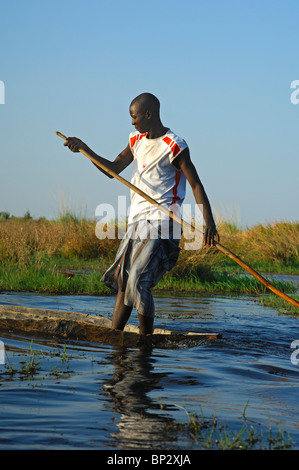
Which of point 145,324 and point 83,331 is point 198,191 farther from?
point 83,331

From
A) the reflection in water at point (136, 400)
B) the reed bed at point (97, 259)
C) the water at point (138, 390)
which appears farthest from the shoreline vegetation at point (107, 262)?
the reflection in water at point (136, 400)

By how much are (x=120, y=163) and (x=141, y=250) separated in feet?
3.29

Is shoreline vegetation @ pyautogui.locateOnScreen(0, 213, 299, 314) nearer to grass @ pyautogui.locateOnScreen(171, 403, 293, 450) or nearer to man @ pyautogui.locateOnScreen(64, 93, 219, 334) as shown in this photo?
man @ pyautogui.locateOnScreen(64, 93, 219, 334)

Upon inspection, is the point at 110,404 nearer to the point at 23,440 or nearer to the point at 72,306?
the point at 23,440

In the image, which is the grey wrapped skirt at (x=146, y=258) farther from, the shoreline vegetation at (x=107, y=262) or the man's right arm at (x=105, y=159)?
the shoreline vegetation at (x=107, y=262)

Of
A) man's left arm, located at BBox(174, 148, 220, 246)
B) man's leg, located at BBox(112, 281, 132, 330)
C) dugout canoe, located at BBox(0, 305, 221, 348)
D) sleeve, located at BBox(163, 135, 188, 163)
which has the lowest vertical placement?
dugout canoe, located at BBox(0, 305, 221, 348)

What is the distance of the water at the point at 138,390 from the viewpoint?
325cm

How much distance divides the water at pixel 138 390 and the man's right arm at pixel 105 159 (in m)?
1.68

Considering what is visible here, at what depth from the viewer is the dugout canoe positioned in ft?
18.8

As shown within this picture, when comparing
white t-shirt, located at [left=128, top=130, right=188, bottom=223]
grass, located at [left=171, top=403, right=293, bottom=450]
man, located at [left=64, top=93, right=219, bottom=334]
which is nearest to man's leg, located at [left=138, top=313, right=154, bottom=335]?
man, located at [left=64, top=93, right=219, bottom=334]

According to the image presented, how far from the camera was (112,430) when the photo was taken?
3307mm

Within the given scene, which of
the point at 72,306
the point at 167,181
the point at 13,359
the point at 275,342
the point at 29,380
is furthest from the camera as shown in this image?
the point at 72,306

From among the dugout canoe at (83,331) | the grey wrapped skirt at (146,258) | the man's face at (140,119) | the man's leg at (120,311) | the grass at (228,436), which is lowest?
the grass at (228,436)
